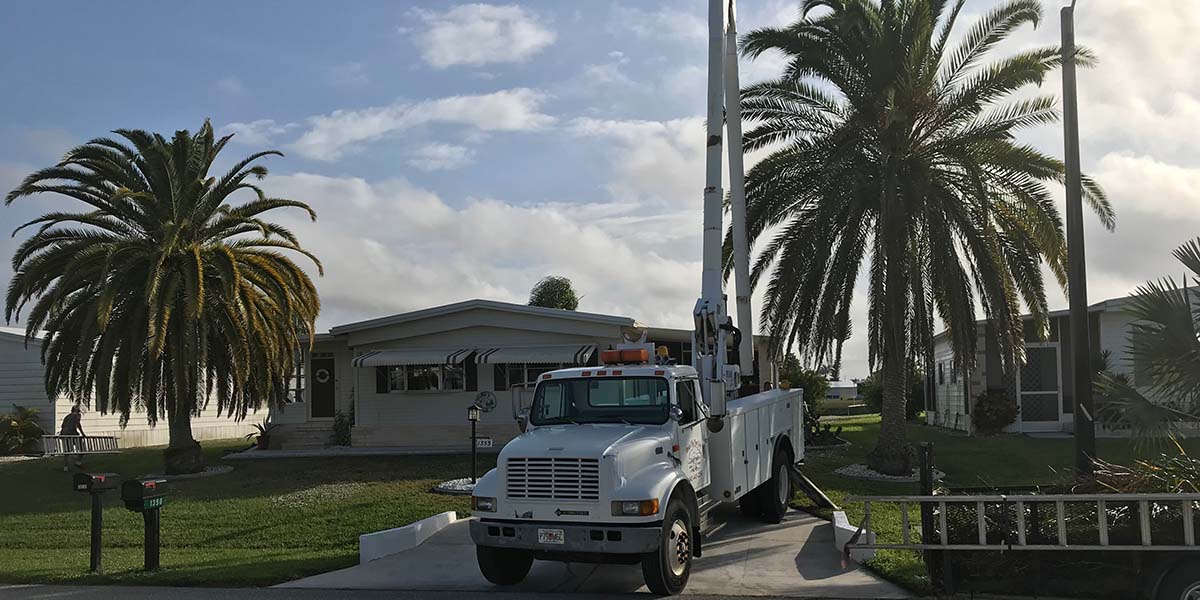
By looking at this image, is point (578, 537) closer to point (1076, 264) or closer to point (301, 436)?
point (1076, 264)

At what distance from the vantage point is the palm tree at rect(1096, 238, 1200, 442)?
8.57m

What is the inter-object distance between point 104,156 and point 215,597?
1356 centimetres

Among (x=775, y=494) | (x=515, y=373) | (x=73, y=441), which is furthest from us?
(x=515, y=373)

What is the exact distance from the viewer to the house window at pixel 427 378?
23969 millimetres

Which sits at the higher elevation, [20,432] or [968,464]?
[20,432]

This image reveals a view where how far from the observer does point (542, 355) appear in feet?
73.2

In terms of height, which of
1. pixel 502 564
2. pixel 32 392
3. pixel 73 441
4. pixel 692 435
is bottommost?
pixel 502 564

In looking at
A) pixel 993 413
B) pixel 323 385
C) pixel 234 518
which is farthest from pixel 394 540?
pixel 993 413

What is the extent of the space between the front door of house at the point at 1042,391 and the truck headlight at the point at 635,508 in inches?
712

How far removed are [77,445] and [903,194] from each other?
734 inches

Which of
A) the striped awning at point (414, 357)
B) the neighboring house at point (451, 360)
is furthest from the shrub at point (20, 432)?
the striped awning at point (414, 357)

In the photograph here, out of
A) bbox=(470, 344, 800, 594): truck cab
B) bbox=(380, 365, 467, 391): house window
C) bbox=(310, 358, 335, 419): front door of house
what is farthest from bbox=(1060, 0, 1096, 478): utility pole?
bbox=(310, 358, 335, 419): front door of house

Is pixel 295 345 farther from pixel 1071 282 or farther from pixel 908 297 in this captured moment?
pixel 1071 282

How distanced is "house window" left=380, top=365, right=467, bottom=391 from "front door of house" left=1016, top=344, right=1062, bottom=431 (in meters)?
13.6
